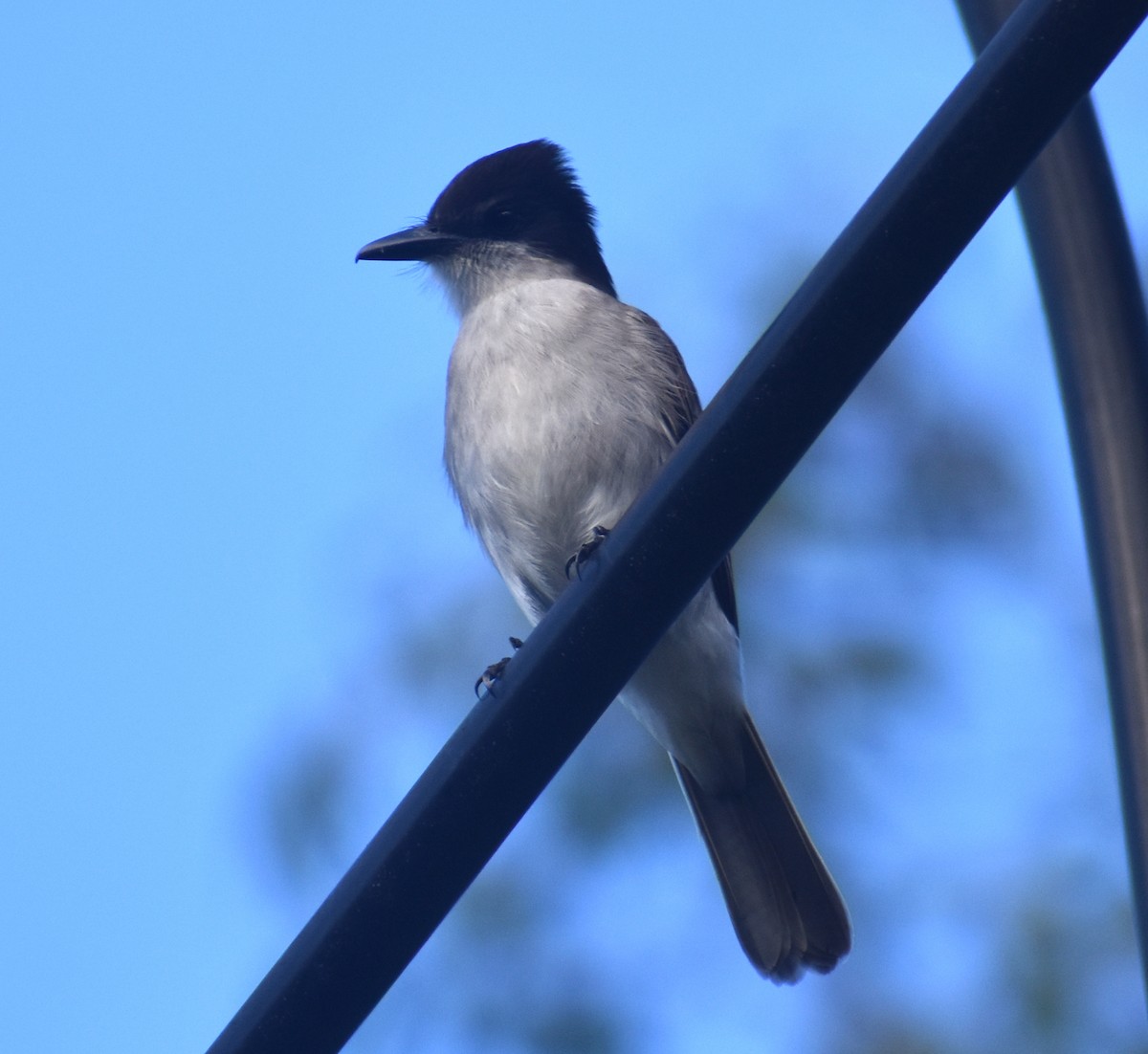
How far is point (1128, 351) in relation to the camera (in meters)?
2.56

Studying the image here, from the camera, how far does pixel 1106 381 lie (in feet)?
8.40

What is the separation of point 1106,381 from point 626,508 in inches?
73.7

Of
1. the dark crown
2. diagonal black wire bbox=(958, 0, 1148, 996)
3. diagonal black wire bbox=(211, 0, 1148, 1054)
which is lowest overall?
diagonal black wire bbox=(211, 0, 1148, 1054)

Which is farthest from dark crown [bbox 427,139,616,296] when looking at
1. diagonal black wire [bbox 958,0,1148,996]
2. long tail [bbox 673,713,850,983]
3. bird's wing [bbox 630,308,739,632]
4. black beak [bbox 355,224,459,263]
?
diagonal black wire [bbox 958,0,1148,996]

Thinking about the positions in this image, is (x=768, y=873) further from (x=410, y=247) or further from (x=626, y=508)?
(x=410, y=247)

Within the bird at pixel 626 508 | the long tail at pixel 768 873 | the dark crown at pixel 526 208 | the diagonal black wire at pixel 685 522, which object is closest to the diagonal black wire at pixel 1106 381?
the diagonal black wire at pixel 685 522

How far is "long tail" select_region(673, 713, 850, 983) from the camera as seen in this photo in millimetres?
4148

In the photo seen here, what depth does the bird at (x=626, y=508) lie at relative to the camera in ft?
13.9

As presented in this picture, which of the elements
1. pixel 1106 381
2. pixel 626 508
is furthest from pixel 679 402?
pixel 1106 381

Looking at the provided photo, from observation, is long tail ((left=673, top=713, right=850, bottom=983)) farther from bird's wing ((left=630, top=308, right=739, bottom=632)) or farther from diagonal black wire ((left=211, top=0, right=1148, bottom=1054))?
diagonal black wire ((left=211, top=0, right=1148, bottom=1054))

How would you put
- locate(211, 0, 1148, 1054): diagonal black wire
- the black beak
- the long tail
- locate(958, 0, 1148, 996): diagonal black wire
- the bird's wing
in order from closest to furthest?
locate(211, 0, 1148, 1054): diagonal black wire → locate(958, 0, 1148, 996): diagonal black wire → the long tail → the bird's wing → the black beak

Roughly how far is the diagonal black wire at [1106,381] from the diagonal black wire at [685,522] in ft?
2.26

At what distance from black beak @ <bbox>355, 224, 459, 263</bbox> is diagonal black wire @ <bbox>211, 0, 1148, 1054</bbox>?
11.0 feet

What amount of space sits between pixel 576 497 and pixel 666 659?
571 millimetres
